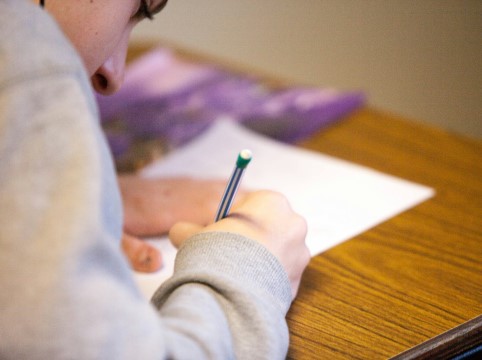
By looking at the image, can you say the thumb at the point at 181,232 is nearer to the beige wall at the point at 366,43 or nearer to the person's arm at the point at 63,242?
the person's arm at the point at 63,242

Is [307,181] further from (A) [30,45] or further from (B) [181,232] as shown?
(A) [30,45]

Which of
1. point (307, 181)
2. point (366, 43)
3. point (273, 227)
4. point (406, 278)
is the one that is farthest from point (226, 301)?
point (366, 43)

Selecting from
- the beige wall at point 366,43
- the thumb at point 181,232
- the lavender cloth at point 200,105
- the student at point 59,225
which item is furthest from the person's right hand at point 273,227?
the beige wall at point 366,43

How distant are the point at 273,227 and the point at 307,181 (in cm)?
26

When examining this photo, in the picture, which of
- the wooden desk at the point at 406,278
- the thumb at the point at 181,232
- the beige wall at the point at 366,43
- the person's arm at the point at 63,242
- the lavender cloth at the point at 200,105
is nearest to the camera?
the person's arm at the point at 63,242

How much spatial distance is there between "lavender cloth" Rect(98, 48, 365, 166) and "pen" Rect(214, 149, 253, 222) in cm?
36

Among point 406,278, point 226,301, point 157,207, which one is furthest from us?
point 157,207

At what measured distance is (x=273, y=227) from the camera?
25.1 inches

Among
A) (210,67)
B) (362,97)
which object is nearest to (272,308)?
(362,97)

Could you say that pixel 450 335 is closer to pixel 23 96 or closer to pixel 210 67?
pixel 23 96

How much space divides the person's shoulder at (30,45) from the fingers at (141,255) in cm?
28

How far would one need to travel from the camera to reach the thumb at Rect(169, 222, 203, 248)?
69cm

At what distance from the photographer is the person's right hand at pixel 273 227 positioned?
0.62m

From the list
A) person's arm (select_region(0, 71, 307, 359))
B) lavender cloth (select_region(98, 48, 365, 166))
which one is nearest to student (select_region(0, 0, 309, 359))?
person's arm (select_region(0, 71, 307, 359))
